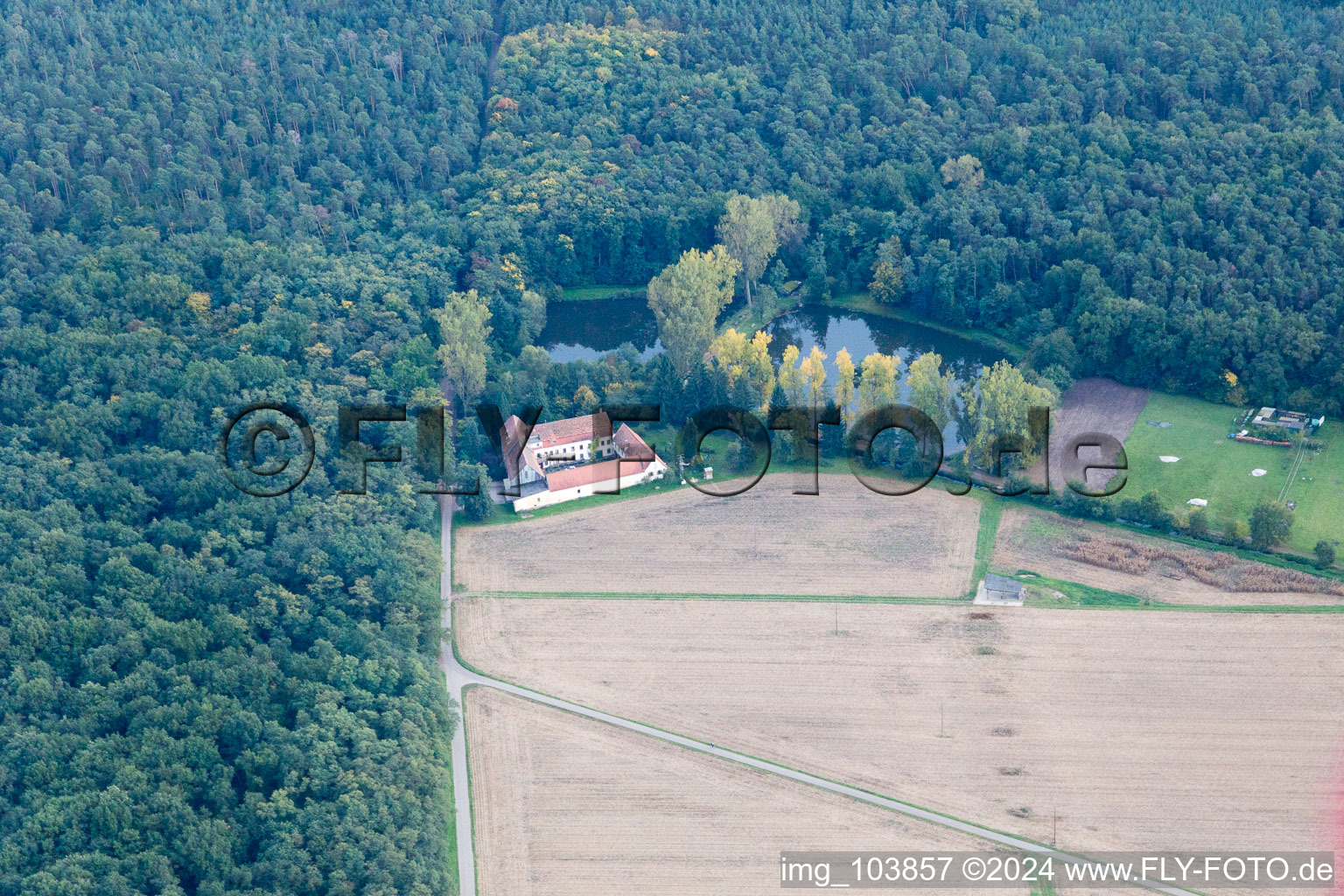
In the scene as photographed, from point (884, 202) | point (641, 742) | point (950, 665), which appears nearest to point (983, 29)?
point (884, 202)

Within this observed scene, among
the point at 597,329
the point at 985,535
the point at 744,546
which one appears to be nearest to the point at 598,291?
the point at 597,329

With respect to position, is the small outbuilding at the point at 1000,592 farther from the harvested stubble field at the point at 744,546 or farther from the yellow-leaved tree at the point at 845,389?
the yellow-leaved tree at the point at 845,389

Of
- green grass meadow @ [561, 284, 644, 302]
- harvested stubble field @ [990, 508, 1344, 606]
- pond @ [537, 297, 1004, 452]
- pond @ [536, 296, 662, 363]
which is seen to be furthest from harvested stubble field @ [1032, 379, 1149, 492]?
green grass meadow @ [561, 284, 644, 302]

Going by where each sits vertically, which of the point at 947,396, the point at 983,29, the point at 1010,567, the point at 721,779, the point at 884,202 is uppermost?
the point at 983,29

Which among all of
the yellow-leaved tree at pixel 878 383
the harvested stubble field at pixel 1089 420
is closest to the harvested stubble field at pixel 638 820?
the harvested stubble field at pixel 1089 420

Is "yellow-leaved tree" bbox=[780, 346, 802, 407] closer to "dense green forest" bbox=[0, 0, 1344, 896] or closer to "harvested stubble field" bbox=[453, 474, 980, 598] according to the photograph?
"dense green forest" bbox=[0, 0, 1344, 896]

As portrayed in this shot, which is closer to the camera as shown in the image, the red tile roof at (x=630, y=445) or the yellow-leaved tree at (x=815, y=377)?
the red tile roof at (x=630, y=445)

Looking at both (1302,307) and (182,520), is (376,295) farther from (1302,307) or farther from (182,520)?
(1302,307)
